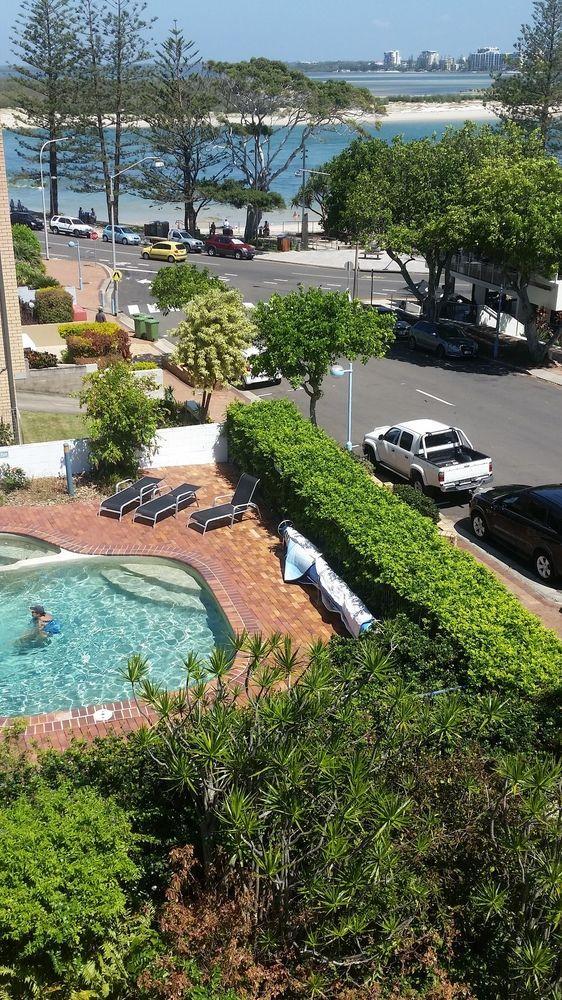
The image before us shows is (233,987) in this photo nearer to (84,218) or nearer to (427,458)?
(427,458)

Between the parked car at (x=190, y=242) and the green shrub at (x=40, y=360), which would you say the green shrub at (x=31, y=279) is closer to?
the green shrub at (x=40, y=360)

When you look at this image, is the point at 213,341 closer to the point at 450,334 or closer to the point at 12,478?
the point at 12,478

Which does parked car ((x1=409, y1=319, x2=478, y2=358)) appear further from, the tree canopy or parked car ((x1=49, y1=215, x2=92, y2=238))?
parked car ((x1=49, y1=215, x2=92, y2=238))

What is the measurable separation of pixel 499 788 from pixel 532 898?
56.1 inches

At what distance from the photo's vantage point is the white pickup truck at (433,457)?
21.4 m

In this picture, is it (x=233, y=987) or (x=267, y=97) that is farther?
(x=267, y=97)

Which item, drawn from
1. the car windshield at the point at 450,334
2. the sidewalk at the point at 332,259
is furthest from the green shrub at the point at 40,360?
the sidewalk at the point at 332,259

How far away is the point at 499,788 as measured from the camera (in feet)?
30.8

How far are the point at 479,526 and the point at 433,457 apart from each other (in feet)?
8.73

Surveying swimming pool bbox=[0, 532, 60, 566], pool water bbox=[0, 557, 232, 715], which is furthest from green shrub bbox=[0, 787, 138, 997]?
swimming pool bbox=[0, 532, 60, 566]

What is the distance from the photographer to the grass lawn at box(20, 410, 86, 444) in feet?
83.1

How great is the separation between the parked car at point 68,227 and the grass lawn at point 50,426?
41.4 m

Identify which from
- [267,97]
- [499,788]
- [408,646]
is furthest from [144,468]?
[267,97]

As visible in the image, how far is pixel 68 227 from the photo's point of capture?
65.3 meters
